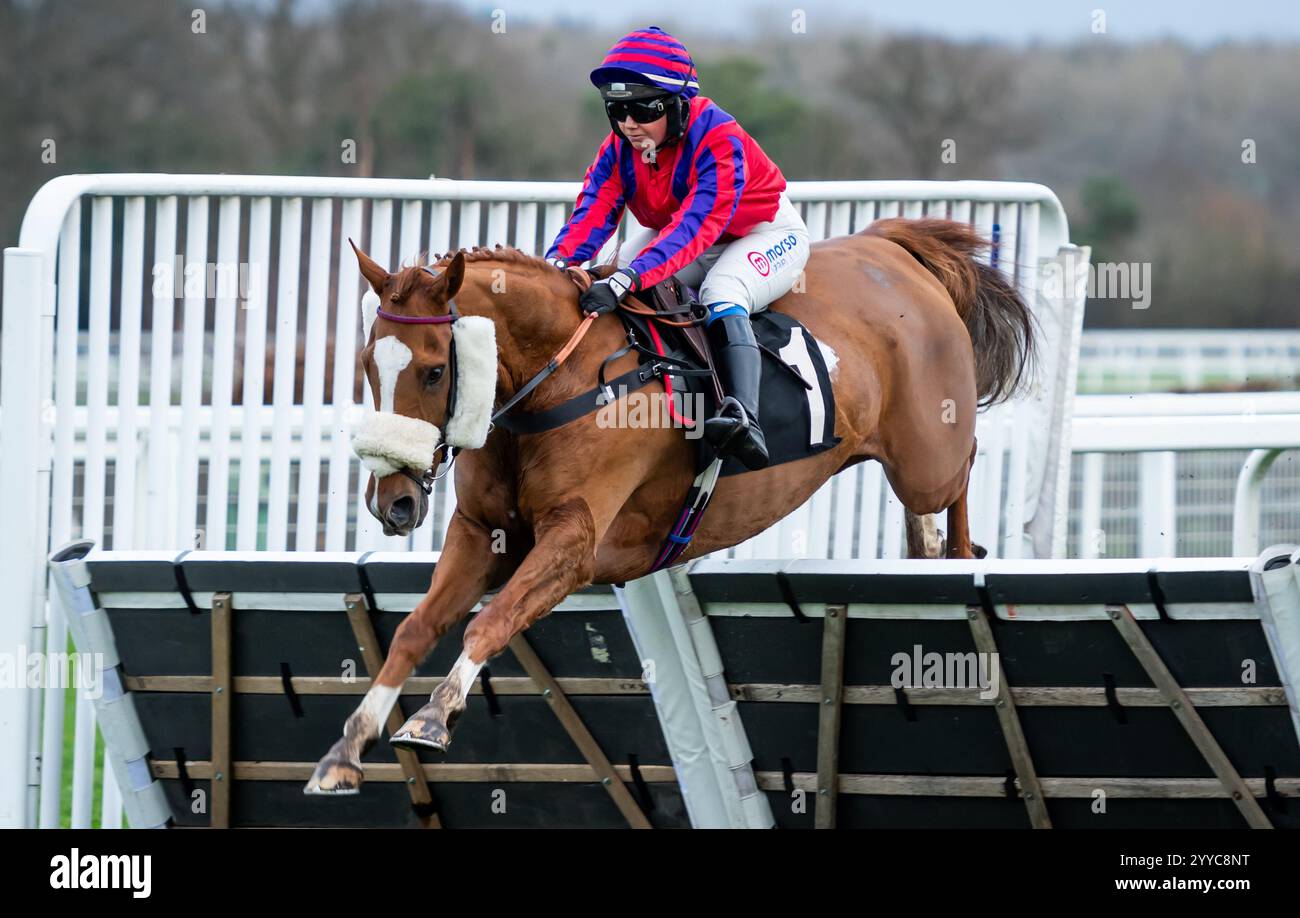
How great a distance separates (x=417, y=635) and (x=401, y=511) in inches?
18.3

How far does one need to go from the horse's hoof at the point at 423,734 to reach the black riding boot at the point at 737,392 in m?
1.35

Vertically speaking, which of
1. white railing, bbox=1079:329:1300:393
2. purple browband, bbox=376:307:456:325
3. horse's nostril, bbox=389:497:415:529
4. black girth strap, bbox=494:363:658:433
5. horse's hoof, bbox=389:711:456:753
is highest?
white railing, bbox=1079:329:1300:393

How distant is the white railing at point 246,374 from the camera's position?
633 cm

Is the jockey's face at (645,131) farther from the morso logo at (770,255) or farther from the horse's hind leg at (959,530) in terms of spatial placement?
the horse's hind leg at (959,530)

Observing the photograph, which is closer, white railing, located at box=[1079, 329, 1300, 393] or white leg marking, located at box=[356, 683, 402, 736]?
white leg marking, located at box=[356, 683, 402, 736]

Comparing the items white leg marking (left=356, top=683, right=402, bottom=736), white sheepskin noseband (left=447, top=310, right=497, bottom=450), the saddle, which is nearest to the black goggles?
the saddle

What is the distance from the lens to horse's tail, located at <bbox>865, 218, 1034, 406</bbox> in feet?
23.6

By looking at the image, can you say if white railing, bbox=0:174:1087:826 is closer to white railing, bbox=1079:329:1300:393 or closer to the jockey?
the jockey

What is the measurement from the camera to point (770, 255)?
20.0 ft

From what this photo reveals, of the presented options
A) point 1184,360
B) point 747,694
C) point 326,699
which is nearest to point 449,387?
point 747,694

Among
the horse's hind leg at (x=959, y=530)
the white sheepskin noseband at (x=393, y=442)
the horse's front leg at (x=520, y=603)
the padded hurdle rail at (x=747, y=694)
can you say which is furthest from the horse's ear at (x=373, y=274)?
the horse's hind leg at (x=959, y=530)

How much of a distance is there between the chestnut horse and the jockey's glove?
53 mm

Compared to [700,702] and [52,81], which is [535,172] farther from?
[700,702]

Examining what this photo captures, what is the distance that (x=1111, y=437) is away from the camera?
8.48m
